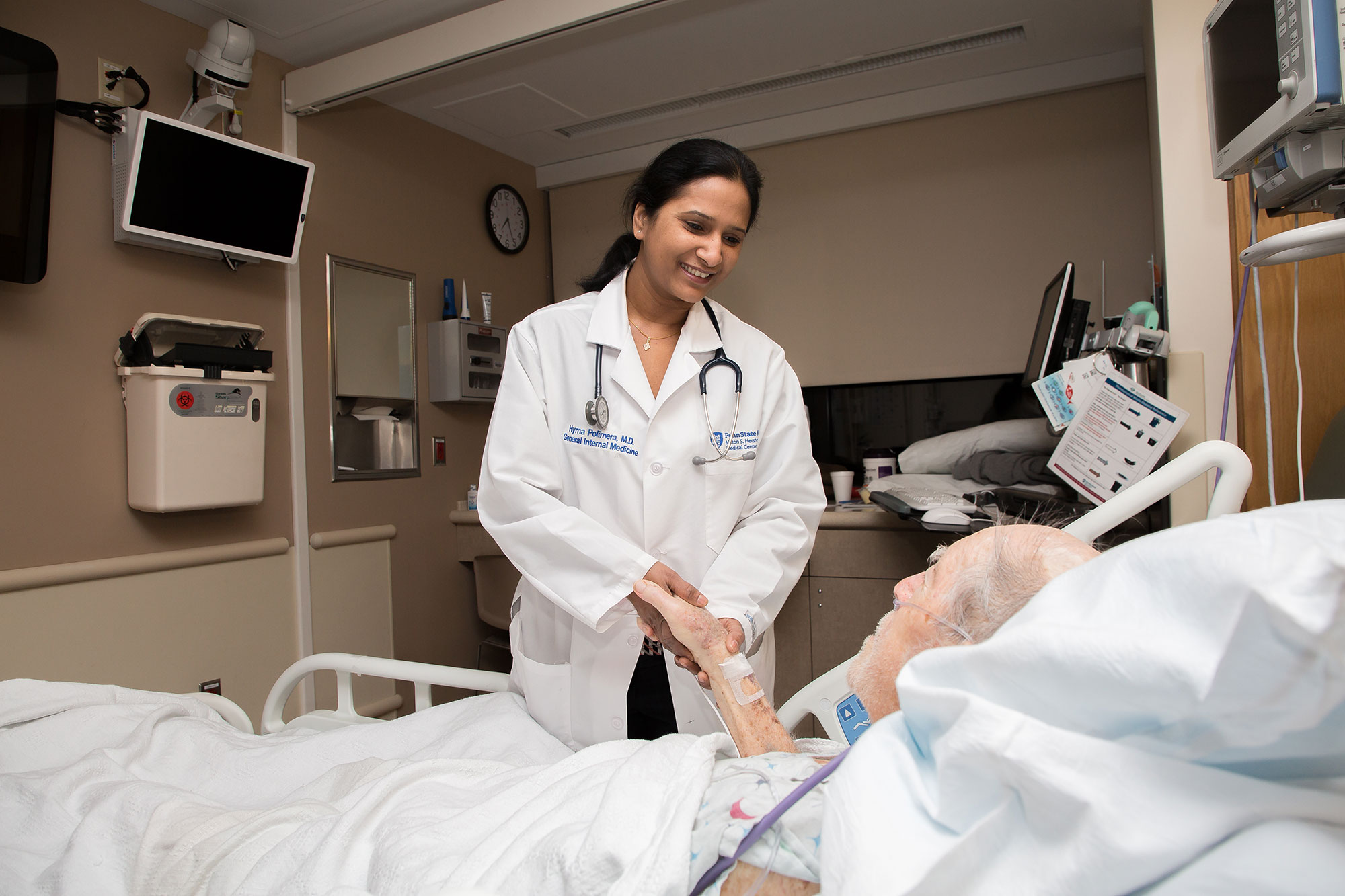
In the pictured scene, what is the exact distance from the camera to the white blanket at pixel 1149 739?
418 mm

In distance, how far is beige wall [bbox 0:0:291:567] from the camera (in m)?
2.08

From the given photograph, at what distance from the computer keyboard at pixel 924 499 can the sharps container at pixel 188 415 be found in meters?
1.97

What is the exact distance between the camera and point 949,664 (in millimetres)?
540

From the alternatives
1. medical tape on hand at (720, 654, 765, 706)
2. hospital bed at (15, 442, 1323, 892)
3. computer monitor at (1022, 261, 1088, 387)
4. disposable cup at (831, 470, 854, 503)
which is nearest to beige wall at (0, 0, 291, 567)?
hospital bed at (15, 442, 1323, 892)

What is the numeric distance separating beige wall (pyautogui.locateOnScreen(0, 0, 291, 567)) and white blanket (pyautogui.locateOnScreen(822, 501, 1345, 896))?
94.5 inches

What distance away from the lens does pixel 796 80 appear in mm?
3135

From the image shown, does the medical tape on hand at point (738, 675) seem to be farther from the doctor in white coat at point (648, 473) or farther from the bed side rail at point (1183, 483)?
the bed side rail at point (1183, 483)

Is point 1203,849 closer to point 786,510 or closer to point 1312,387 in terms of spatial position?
point 786,510

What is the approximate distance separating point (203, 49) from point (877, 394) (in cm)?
268

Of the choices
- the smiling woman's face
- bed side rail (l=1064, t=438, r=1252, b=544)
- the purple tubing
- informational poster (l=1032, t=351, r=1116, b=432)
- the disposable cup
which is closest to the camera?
the purple tubing

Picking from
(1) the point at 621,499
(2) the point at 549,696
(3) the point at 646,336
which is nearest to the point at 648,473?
(1) the point at 621,499

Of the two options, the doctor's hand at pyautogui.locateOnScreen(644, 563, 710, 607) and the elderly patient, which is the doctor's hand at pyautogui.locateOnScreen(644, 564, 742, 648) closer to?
the doctor's hand at pyautogui.locateOnScreen(644, 563, 710, 607)

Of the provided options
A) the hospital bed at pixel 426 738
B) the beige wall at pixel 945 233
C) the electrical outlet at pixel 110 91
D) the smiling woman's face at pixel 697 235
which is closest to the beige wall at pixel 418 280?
the electrical outlet at pixel 110 91

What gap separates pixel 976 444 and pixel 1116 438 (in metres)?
1.05
